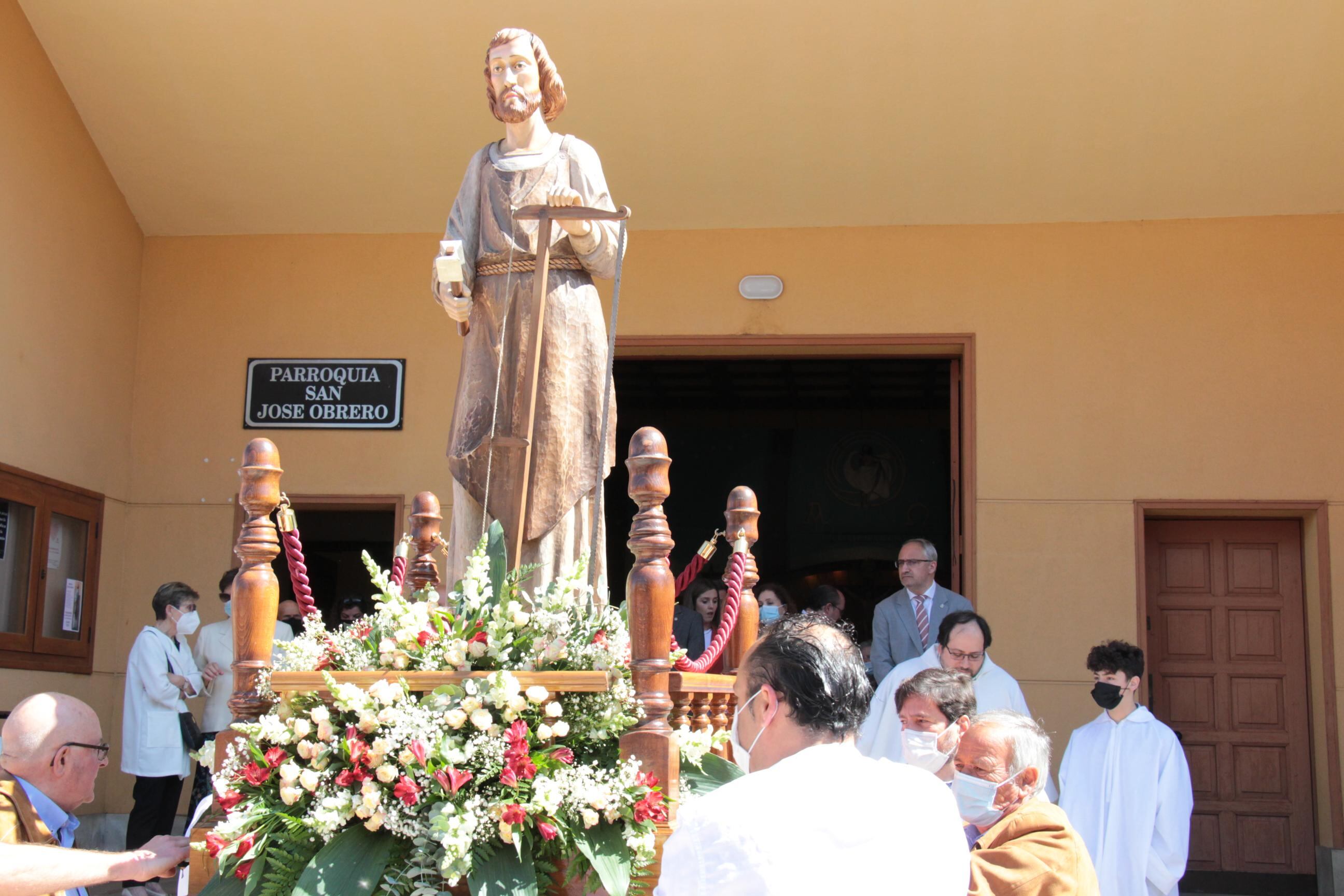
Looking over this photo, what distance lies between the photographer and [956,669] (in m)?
5.02

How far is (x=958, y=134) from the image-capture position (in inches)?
298

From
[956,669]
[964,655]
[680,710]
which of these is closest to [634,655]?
[680,710]

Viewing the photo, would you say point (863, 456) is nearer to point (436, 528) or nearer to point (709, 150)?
point (709, 150)

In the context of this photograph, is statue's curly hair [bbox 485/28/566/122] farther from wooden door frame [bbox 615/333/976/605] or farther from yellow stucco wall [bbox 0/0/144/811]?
Result: yellow stucco wall [bbox 0/0/144/811]

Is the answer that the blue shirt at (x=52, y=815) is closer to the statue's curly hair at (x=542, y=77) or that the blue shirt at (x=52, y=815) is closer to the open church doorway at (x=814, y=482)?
the statue's curly hair at (x=542, y=77)

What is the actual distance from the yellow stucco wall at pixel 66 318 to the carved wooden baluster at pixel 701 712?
17.7 ft

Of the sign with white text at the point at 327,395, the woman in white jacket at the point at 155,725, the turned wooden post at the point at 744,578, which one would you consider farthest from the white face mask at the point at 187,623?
the turned wooden post at the point at 744,578

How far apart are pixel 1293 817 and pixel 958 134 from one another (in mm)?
4265

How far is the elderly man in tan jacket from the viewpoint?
263cm

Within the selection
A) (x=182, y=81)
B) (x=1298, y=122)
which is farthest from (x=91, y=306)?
(x=1298, y=122)

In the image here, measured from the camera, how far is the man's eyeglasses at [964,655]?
17.0 feet

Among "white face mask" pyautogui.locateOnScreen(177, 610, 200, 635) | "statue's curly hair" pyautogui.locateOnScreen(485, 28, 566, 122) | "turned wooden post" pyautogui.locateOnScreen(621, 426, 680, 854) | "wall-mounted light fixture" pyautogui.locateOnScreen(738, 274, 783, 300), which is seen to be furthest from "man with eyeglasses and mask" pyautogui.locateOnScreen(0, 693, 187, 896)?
"wall-mounted light fixture" pyautogui.locateOnScreen(738, 274, 783, 300)

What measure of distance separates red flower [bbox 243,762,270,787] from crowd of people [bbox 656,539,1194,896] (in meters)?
0.98

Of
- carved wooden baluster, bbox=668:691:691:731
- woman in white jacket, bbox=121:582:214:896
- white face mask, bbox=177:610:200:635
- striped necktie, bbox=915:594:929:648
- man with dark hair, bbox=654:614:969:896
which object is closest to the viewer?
man with dark hair, bbox=654:614:969:896
